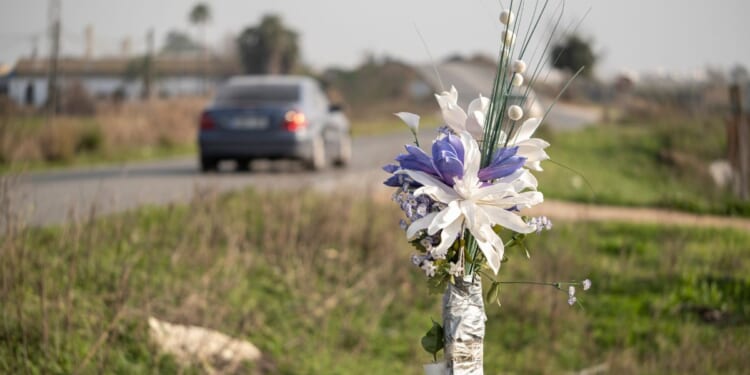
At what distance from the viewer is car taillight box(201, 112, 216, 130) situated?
16.7 meters

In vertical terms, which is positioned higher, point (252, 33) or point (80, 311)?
point (252, 33)

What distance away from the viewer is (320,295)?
27.5 feet

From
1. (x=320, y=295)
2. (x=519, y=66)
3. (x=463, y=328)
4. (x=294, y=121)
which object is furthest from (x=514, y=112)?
(x=294, y=121)

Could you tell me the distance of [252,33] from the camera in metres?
69.6

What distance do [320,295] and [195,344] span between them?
213 cm

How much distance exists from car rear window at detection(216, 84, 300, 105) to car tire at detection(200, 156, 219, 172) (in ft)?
3.00

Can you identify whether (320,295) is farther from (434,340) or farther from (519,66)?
(519,66)

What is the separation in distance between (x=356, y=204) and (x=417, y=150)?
7166 mm

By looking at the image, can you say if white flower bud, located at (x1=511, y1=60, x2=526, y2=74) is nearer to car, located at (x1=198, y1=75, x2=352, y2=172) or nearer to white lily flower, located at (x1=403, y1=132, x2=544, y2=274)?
white lily flower, located at (x1=403, y1=132, x2=544, y2=274)

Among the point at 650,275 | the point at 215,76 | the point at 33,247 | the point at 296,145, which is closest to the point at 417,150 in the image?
the point at 33,247

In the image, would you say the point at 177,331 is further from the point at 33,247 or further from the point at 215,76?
the point at 215,76

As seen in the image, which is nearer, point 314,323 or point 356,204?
point 314,323

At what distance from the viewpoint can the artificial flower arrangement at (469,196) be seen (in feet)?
10.5

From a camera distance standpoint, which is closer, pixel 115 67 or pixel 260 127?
pixel 260 127
